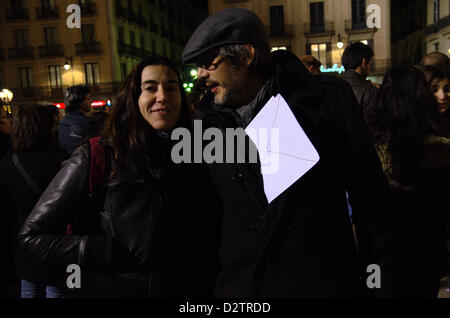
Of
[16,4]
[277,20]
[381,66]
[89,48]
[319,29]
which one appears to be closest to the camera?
[381,66]

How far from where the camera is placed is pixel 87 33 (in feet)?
101

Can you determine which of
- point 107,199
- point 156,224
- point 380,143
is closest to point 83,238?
point 107,199

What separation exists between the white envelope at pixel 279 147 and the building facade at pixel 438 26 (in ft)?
106

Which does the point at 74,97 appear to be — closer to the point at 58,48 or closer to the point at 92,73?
the point at 92,73

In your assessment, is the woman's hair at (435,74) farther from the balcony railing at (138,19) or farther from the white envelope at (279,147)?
the balcony railing at (138,19)

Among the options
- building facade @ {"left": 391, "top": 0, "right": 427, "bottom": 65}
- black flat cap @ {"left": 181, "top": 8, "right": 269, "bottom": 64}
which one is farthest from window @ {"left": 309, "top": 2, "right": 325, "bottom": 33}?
black flat cap @ {"left": 181, "top": 8, "right": 269, "bottom": 64}

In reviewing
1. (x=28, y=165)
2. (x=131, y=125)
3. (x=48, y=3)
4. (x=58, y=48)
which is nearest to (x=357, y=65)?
(x=131, y=125)

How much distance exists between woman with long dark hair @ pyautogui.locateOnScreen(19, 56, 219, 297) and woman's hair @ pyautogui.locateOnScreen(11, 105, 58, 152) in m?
1.63

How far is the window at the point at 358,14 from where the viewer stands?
27781 millimetres

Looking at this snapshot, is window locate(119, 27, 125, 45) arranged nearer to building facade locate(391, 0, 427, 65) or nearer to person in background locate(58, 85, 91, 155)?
building facade locate(391, 0, 427, 65)

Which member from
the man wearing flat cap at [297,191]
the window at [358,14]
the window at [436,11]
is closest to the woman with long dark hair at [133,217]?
the man wearing flat cap at [297,191]

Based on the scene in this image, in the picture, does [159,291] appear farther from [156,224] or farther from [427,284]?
[427,284]

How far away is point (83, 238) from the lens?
161 cm

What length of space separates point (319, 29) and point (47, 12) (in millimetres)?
22873
